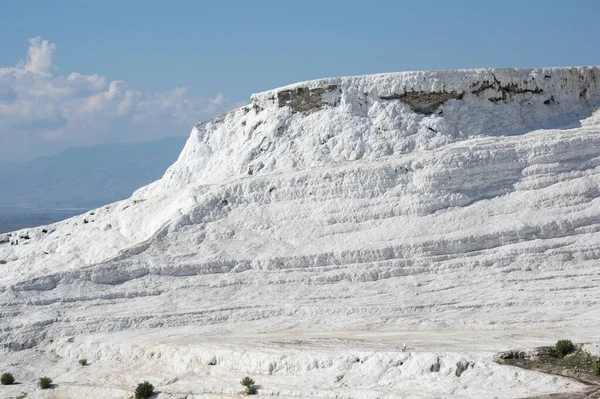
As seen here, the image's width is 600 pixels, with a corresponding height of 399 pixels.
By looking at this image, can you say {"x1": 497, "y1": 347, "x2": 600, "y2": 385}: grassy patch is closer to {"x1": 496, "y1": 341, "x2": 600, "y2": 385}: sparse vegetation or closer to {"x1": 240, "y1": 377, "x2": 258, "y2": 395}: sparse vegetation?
{"x1": 496, "y1": 341, "x2": 600, "y2": 385}: sparse vegetation

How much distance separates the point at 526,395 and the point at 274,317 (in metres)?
10.2

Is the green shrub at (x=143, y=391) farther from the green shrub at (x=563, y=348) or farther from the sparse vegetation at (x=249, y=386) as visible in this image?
the green shrub at (x=563, y=348)

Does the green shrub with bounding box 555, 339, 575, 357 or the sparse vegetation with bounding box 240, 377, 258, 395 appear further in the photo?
the sparse vegetation with bounding box 240, 377, 258, 395

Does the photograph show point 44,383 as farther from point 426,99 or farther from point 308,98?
point 426,99

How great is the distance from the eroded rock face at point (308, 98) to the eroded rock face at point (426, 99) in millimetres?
2645

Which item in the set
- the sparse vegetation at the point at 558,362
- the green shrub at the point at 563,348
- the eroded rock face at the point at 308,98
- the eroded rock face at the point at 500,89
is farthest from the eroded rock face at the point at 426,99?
the green shrub at the point at 563,348

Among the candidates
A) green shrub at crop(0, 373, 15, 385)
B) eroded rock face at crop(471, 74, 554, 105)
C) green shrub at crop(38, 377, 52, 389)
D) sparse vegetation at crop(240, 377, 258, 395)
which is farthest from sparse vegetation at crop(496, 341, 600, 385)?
eroded rock face at crop(471, 74, 554, 105)

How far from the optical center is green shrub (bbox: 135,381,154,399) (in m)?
19.5

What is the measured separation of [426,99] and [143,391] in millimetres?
17586

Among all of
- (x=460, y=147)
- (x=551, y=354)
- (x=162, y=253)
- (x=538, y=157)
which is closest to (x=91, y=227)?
(x=162, y=253)

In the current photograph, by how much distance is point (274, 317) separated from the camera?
24.6m

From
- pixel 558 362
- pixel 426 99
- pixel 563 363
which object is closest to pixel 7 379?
pixel 558 362

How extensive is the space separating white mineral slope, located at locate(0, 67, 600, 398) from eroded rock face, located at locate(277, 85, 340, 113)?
0.22ft

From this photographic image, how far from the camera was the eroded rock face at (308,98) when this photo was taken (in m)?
33.1
